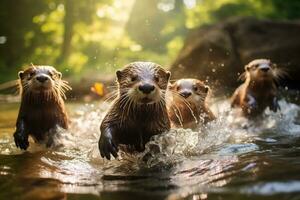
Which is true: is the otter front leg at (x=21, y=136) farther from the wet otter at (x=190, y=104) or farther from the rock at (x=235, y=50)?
the rock at (x=235, y=50)

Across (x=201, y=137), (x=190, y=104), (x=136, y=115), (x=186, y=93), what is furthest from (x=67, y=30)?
(x=136, y=115)

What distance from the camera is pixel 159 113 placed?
13.5 feet

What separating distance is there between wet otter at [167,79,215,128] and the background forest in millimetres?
8743

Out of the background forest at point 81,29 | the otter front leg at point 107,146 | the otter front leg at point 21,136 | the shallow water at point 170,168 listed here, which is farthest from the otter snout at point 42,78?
the background forest at point 81,29

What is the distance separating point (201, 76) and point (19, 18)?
7.73m

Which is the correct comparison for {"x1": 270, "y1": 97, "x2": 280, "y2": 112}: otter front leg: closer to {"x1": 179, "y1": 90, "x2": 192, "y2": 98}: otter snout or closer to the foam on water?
the foam on water

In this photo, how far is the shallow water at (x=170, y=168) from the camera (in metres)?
2.98

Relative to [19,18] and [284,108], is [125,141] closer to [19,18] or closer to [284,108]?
[284,108]

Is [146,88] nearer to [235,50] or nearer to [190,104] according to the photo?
[190,104]

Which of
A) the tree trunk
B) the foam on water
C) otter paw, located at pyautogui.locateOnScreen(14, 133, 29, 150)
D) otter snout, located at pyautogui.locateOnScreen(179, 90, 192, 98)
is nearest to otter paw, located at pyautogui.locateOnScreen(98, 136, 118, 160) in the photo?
the foam on water

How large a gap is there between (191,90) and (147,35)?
637 inches

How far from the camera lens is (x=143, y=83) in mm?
3791

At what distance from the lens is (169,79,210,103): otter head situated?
5406 millimetres

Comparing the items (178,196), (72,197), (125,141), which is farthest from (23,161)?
(178,196)
